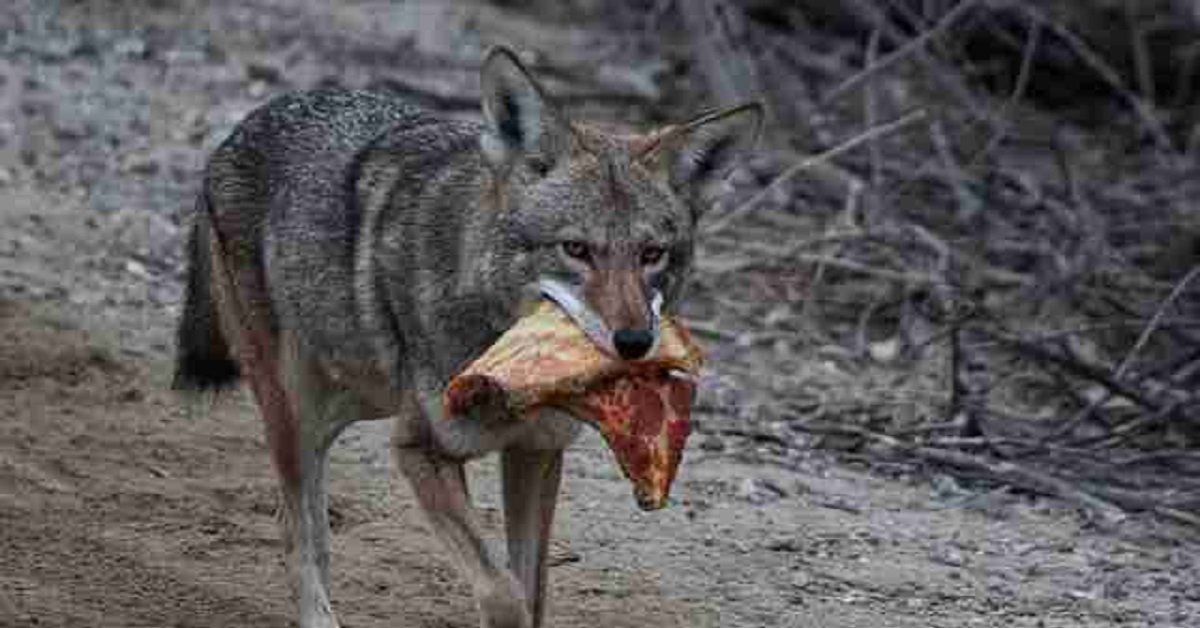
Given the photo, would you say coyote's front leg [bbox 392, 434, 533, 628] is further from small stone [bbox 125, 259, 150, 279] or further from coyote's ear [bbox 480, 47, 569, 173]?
small stone [bbox 125, 259, 150, 279]

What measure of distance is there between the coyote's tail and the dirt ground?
30cm

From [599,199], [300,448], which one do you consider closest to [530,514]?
[300,448]

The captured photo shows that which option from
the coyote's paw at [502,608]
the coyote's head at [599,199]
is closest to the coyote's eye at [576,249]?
the coyote's head at [599,199]

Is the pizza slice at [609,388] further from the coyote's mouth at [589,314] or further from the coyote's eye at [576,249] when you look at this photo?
the coyote's eye at [576,249]

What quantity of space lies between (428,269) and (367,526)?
150cm

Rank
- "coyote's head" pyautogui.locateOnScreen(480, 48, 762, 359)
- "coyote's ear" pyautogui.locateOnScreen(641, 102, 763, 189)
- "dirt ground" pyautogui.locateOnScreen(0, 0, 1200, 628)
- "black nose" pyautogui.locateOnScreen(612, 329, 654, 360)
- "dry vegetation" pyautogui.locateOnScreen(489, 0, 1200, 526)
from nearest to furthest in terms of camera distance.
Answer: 1. "black nose" pyautogui.locateOnScreen(612, 329, 654, 360)
2. "coyote's head" pyautogui.locateOnScreen(480, 48, 762, 359)
3. "coyote's ear" pyautogui.locateOnScreen(641, 102, 763, 189)
4. "dirt ground" pyautogui.locateOnScreen(0, 0, 1200, 628)
5. "dry vegetation" pyautogui.locateOnScreen(489, 0, 1200, 526)

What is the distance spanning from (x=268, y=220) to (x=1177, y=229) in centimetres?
556

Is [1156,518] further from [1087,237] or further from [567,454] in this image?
[1087,237]

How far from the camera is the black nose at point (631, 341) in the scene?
15.7ft

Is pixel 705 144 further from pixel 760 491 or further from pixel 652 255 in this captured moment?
pixel 760 491

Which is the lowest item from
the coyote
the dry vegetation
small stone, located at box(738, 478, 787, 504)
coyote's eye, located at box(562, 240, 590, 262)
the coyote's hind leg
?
the dry vegetation

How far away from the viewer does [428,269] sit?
5484 millimetres

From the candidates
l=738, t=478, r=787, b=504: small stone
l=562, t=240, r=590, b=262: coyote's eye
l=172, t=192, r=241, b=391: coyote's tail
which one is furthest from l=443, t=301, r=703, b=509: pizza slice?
l=738, t=478, r=787, b=504: small stone

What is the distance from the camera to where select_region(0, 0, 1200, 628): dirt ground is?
6.15 m
